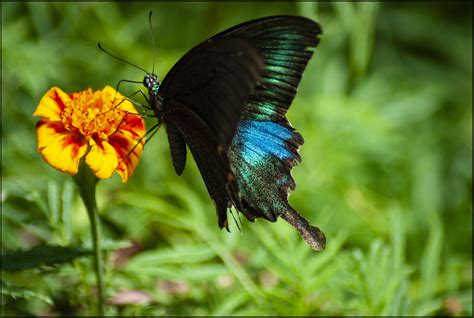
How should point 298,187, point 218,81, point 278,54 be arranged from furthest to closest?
point 298,187, point 278,54, point 218,81

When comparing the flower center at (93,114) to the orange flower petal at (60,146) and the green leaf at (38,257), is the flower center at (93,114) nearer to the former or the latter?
the orange flower petal at (60,146)

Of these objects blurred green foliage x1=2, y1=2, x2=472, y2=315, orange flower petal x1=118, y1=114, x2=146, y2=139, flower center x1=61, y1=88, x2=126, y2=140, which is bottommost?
blurred green foliage x1=2, y1=2, x2=472, y2=315

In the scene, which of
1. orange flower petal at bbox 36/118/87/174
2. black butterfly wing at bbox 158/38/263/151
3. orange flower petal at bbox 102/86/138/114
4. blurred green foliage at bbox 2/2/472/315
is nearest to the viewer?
black butterfly wing at bbox 158/38/263/151

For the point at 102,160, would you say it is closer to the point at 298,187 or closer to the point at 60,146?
the point at 60,146

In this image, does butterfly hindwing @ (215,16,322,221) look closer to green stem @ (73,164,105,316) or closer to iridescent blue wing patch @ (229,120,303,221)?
iridescent blue wing patch @ (229,120,303,221)

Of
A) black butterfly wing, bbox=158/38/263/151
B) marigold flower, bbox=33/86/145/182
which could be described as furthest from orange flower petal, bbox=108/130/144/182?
black butterfly wing, bbox=158/38/263/151

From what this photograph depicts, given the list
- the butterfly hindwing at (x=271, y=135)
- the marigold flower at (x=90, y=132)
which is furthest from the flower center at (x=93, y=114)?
the butterfly hindwing at (x=271, y=135)

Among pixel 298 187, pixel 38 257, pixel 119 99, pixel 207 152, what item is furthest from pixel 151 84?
pixel 298 187
